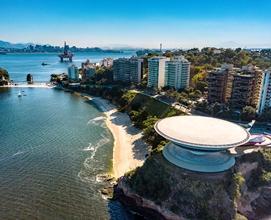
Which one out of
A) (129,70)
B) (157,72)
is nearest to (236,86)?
(157,72)

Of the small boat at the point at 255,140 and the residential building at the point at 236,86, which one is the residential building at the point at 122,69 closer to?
the residential building at the point at 236,86

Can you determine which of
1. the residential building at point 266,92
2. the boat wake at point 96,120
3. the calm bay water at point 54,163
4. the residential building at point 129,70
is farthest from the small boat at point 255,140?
the residential building at point 129,70

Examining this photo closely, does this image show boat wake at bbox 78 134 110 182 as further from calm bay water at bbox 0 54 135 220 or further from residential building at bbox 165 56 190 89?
Result: residential building at bbox 165 56 190 89

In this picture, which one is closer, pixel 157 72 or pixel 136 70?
pixel 157 72

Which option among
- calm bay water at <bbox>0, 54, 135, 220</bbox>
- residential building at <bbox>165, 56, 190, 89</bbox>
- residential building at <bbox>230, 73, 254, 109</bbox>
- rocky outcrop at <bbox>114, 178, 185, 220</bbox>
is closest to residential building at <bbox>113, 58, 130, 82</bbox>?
residential building at <bbox>165, 56, 190, 89</bbox>

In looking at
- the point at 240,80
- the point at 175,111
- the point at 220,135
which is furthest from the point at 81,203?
the point at 240,80

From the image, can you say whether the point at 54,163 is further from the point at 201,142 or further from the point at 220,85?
the point at 220,85
